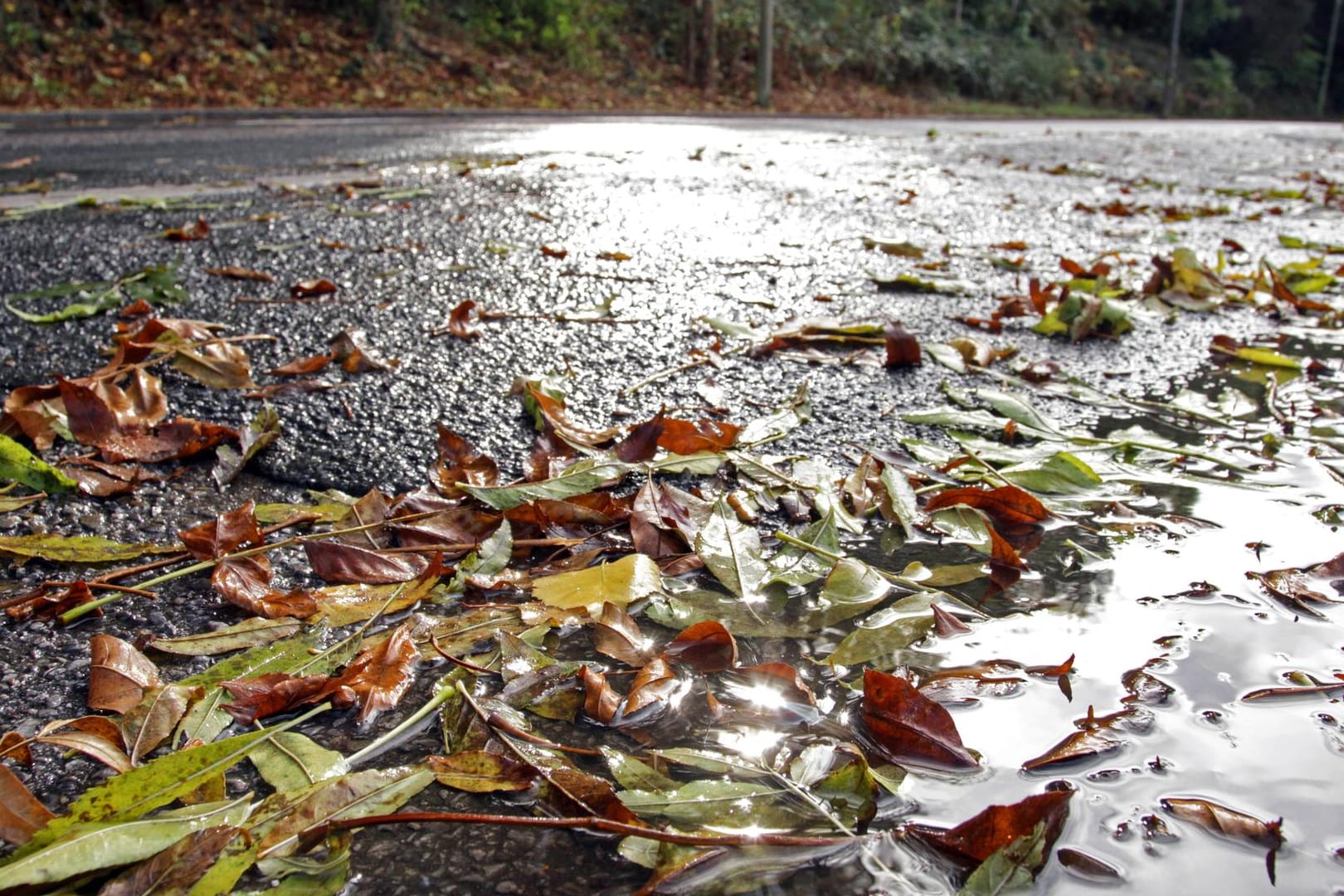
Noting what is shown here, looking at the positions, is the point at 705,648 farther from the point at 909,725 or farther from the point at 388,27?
the point at 388,27

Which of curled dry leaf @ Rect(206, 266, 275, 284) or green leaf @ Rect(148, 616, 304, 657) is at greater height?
curled dry leaf @ Rect(206, 266, 275, 284)

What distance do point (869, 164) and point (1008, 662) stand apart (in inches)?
257

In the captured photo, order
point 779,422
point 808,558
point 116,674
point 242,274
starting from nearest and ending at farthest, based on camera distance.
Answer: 1. point 116,674
2. point 808,558
3. point 779,422
4. point 242,274

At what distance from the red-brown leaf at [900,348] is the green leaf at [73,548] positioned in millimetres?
1452

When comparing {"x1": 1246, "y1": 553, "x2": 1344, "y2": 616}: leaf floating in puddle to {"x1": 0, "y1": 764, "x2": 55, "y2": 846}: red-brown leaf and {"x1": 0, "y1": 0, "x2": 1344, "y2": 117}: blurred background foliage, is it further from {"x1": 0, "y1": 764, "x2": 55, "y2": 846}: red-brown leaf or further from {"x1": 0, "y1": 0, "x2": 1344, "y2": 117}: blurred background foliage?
{"x1": 0, "y1": 0, "x2": 1344, "y2": 117}: blurred background foliage

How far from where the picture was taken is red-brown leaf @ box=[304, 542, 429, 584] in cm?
122

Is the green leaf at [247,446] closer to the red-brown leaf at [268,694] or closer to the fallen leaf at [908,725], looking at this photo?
the red-brown leaf at [268,694]

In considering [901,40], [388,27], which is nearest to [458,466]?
[388,27]

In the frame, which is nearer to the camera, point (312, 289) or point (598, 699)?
→ point (598, 699)

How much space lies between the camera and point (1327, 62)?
3506cm

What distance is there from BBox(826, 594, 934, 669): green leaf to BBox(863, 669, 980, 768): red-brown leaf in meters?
0.10

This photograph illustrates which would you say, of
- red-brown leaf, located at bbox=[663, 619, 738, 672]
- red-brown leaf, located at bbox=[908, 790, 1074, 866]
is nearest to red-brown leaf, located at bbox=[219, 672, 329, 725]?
red-brown leaf, located at bbox=[663, 619, 738, 672]

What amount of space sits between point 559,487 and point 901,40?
2376 centimetres

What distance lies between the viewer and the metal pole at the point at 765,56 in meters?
14.5
